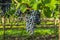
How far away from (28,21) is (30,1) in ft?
6.94

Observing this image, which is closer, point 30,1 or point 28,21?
point 30,1

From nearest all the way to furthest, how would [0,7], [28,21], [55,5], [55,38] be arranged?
[55,5], [28,21], [0,7], [55,38]

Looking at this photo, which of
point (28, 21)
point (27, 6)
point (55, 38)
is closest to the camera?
point (27, 6)

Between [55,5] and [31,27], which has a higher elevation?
[55,5]

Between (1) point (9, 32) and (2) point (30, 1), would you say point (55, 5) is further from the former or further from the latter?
(1) point (9, 32)

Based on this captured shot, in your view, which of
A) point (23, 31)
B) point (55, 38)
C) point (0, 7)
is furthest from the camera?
point (23, 31)

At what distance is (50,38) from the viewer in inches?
213

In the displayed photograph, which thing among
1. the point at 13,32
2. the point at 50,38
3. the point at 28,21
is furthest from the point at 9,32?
the point at 28,21

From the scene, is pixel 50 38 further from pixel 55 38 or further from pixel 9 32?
pixel 9 32

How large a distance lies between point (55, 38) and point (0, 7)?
5.70ft

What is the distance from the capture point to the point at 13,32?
6395 millimetres

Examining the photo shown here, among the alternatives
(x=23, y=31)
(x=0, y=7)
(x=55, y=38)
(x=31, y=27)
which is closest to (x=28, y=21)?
(x=31, y=27)

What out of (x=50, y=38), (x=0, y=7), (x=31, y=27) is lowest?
(x=50, y=38)

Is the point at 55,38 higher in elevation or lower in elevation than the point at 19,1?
lower
